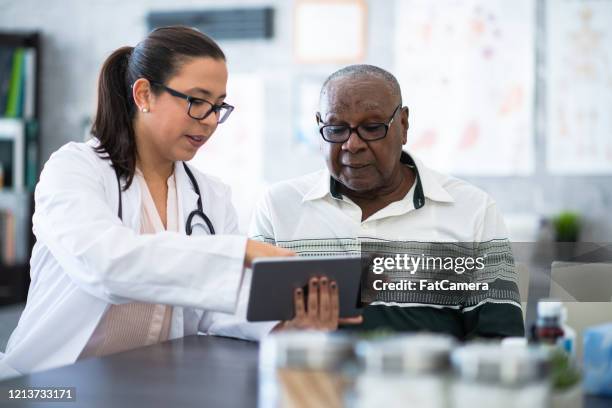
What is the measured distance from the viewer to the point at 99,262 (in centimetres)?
146

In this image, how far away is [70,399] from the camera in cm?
113

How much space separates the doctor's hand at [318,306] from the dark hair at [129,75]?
0.57 meters

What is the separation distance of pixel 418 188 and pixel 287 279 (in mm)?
828

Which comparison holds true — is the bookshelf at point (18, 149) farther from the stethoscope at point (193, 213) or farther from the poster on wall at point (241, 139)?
the stethoscope at point (193, 213)

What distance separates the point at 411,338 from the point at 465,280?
1.33m

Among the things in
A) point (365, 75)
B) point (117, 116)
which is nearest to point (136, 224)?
point (117, 116)

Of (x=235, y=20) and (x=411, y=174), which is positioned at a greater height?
(x=235, y=20)

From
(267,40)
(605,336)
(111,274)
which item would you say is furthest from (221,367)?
(267,40)

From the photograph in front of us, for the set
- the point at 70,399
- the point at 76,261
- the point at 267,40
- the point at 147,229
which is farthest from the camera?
the point at 267,40

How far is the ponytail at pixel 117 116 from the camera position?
6.00 feet

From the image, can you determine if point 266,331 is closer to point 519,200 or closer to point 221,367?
point 221,367

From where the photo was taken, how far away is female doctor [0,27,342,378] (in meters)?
1.45

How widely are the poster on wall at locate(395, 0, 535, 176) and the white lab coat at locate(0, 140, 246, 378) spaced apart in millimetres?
2720

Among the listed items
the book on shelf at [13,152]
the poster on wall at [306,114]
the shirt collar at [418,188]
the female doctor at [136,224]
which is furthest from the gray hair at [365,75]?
the book on shelf at [13,152]
